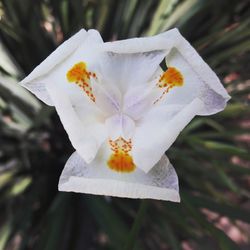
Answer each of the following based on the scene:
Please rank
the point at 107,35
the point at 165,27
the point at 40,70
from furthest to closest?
the point at 107,35 < the point at 165,27 < the point at 40,70

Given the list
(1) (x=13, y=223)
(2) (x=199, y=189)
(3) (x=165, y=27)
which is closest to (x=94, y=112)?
(3) (x=165, y=27)

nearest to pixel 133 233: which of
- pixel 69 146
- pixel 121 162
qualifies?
pixel 121 162

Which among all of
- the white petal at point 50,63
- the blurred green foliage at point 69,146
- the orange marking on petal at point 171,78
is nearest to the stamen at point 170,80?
the orange marking on petal at point 171,78

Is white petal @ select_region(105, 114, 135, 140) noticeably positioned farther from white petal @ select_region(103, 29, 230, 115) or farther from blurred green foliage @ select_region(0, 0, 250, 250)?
blurred green foliage @ select_region(0, 0, 250, 250)

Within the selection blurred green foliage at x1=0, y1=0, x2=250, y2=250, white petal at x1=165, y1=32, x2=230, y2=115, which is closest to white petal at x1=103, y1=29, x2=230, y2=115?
white petal at x1=165, y1=32, x2=230, y2=115

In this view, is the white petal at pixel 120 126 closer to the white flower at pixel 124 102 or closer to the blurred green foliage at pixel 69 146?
the white flower at pixel 124 102

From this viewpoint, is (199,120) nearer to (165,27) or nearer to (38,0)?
(165,27)
